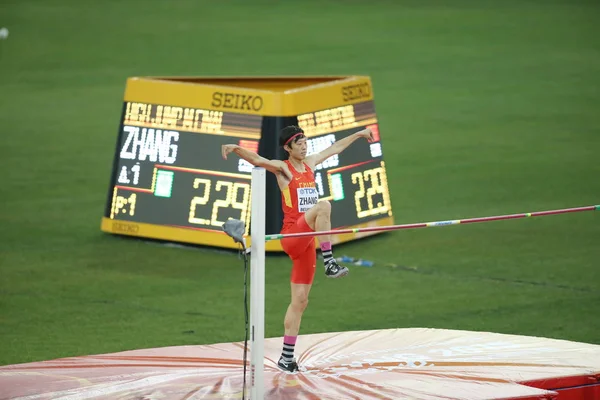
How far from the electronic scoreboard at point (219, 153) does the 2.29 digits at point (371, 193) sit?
11 mm

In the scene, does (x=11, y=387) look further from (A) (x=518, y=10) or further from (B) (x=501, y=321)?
(A) (x=518, y=10)

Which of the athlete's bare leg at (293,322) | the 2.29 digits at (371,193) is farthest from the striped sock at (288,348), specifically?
the 2.29 digits at (371,193)

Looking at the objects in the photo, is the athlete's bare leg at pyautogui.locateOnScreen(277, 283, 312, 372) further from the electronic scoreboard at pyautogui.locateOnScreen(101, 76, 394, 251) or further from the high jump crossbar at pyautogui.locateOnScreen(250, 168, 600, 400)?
the electronic scoreboard at pyautogui.locateOnScreen(101, 76, 394, 251)

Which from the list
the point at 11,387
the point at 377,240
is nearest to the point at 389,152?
the point at 377,240

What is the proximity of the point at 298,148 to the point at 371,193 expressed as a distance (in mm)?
5112

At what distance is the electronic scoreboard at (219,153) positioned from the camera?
1263 centimetres

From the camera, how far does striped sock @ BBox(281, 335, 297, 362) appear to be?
28.0ft

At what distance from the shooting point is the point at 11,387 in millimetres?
8234

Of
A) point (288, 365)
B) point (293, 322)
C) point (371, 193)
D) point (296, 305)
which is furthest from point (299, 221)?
point (371, 193)

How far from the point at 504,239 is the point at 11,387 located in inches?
274

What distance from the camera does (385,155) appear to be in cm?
1738

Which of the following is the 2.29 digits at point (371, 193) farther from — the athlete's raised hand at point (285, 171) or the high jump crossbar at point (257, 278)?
the high jump crossbar at point (257, 278)

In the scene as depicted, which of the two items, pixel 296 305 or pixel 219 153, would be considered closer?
pixel 296 305

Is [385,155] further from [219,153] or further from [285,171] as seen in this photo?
[285,171]
